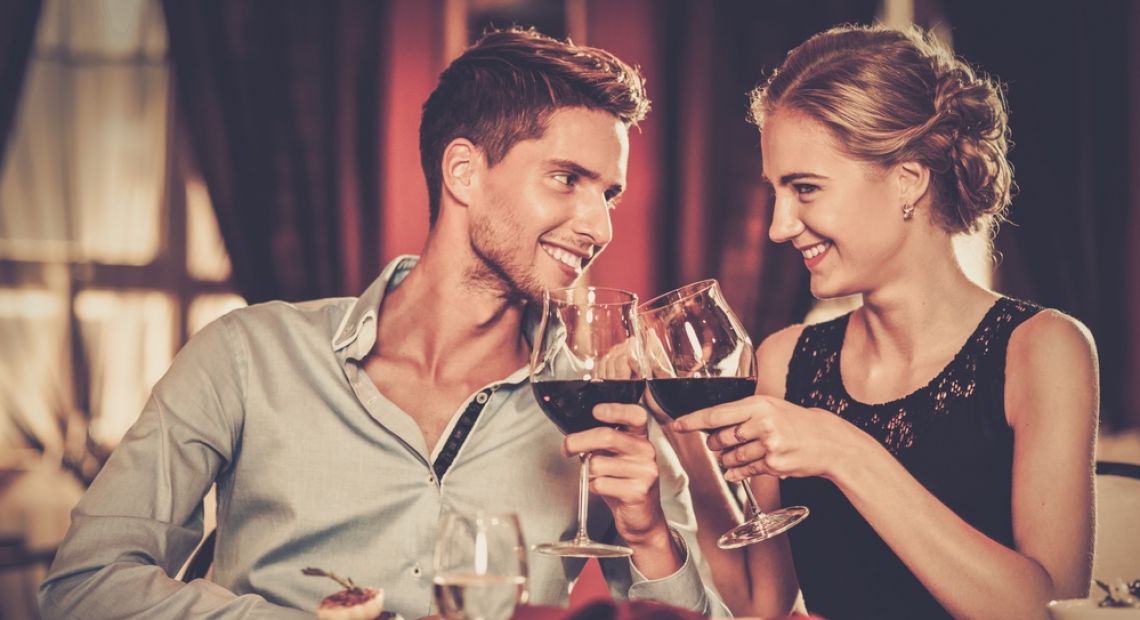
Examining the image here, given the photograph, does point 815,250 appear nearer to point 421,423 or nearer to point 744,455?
point 744,455

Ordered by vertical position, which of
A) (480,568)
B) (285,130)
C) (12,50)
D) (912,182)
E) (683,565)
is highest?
(12,50)

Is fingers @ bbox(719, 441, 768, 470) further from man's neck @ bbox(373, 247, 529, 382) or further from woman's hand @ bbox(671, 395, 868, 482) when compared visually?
man's neck @ bbox(373, 247, 529, 382)

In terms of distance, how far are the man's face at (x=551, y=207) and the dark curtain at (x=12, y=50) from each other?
308cm

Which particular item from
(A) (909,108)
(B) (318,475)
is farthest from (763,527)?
(A) (909,108)

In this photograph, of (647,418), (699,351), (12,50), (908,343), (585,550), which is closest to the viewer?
(585,550)

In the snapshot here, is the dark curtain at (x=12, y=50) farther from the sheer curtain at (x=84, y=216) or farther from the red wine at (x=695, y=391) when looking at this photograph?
the red wine at (x=695, y=391)

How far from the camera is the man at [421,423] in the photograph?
63.1 inches

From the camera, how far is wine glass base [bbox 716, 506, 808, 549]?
1.38 metres

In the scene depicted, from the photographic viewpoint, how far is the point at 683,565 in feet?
5.33

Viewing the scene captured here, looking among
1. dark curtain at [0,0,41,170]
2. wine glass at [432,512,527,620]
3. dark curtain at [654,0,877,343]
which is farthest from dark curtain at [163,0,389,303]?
wine glass at [432,512,527,620]

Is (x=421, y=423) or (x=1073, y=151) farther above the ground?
(x=1073, y=151)

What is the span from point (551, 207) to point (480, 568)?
3.91 feet

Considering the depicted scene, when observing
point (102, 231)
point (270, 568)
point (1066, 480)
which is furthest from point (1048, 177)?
point (102, 231)

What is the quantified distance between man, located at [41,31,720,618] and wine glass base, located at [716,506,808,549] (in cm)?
15
